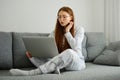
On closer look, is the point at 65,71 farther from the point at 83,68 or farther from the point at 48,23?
the point at 48,23

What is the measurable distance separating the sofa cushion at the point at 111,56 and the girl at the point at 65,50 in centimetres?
41

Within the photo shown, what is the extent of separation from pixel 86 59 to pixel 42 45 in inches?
38.3

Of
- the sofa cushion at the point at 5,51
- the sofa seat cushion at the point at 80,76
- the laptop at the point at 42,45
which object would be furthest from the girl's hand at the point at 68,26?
the sofa cushion at the point at 5,51

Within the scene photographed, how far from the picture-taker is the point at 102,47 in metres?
2.90

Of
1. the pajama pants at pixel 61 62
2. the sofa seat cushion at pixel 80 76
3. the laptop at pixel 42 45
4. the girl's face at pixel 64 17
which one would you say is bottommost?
the sofa seat cushion at pixel 80 76

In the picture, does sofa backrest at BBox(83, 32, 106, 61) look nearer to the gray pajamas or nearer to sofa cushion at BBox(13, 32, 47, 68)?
the gray pajamas

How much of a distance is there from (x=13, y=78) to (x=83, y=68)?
0.75 metres

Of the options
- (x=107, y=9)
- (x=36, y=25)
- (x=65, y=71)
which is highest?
(x=107, y=9)

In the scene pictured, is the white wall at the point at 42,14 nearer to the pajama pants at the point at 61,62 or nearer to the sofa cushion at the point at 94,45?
the sofa cushion at the point at 94,45

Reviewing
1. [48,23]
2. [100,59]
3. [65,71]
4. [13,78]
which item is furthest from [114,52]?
[13,78]

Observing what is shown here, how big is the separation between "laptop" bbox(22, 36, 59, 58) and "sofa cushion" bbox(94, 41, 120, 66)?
789mm

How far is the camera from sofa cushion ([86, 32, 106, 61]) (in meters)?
2.81

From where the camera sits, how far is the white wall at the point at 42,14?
2.83 metres

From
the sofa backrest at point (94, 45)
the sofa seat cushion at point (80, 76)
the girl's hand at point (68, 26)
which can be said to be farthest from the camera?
the sofa backrest at point (94, 45)
